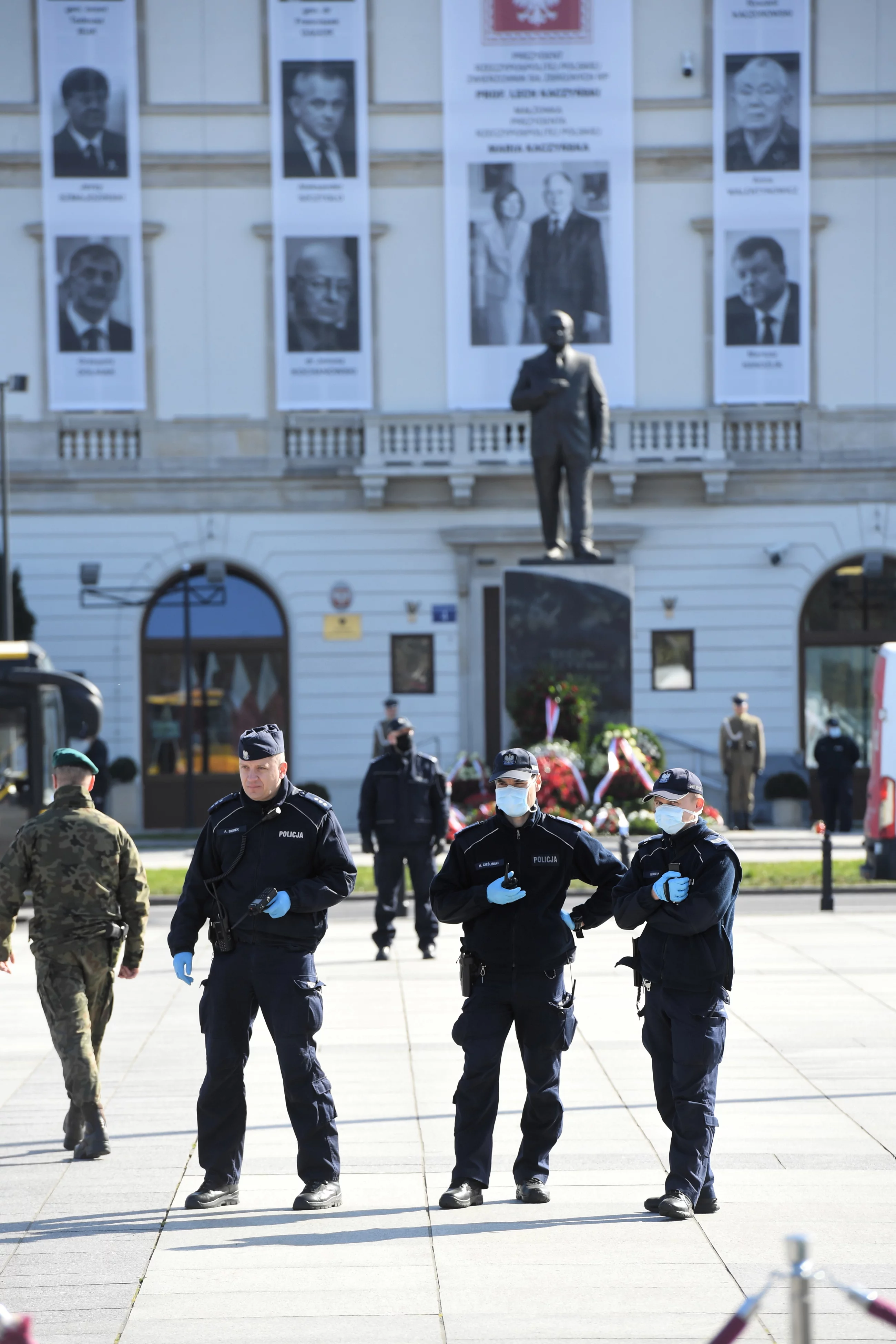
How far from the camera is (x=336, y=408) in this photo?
31422 millimetres

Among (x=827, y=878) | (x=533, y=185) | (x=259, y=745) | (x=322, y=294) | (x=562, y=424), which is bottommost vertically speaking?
(x=827, y=878)

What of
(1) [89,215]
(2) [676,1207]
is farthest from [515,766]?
(1) [89,215]

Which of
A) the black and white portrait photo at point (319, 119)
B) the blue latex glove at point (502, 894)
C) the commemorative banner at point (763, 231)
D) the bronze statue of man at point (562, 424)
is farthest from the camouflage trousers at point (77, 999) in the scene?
the black and white portrait photo at point (319, 119)

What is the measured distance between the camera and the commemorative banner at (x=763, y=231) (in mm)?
31469

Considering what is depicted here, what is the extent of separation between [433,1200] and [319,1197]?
46cm

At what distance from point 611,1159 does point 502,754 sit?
191 cm

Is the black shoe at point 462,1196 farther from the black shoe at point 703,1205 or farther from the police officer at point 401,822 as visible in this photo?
the police officer at point 401,822

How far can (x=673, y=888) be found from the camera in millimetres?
6496

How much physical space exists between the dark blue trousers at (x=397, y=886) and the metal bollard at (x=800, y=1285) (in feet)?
35.0

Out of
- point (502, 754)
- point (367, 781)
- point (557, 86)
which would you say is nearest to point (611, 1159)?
point (502, 754)

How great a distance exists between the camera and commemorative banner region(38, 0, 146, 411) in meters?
31.2

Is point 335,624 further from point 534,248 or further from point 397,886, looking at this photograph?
point 397,886

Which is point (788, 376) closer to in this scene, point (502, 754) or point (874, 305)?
point (874, 305)

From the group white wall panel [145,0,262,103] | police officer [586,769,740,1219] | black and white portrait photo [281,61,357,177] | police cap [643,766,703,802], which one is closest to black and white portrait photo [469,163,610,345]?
black and white portrait photo [281,61,357,177]
